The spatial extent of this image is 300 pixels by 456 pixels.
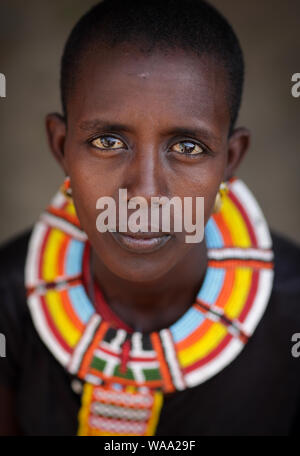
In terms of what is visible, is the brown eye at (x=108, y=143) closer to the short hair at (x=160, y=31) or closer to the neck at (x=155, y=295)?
the short hair at (x=160, y=31)

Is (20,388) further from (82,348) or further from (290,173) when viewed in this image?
(290,173)

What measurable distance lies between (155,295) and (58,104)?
1.63 metres

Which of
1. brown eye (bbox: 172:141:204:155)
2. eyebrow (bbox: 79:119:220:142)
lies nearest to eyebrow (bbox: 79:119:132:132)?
eyebrow (bbox: 79:119:220:142)

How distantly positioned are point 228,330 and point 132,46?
722mm

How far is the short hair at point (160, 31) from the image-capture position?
1208 mm

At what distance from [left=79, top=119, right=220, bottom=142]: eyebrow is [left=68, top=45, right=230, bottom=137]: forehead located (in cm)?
1

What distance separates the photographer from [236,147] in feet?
4.84

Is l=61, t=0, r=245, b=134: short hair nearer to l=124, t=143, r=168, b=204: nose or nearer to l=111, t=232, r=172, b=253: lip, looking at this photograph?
l=124, t=143, r=168, b=204: nose

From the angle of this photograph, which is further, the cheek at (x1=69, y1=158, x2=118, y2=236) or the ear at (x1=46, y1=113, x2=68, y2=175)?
the ear at (x1=46, y1=113, x2=68, y2=175)

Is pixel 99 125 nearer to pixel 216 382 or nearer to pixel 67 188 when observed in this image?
pixel 67 188

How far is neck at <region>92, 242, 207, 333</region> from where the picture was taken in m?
1.57

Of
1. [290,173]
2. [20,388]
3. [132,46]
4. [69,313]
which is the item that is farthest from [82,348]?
[290,173]

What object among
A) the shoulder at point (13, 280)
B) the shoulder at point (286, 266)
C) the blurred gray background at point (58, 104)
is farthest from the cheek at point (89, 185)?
the blurred gray background at point (58, 104)
